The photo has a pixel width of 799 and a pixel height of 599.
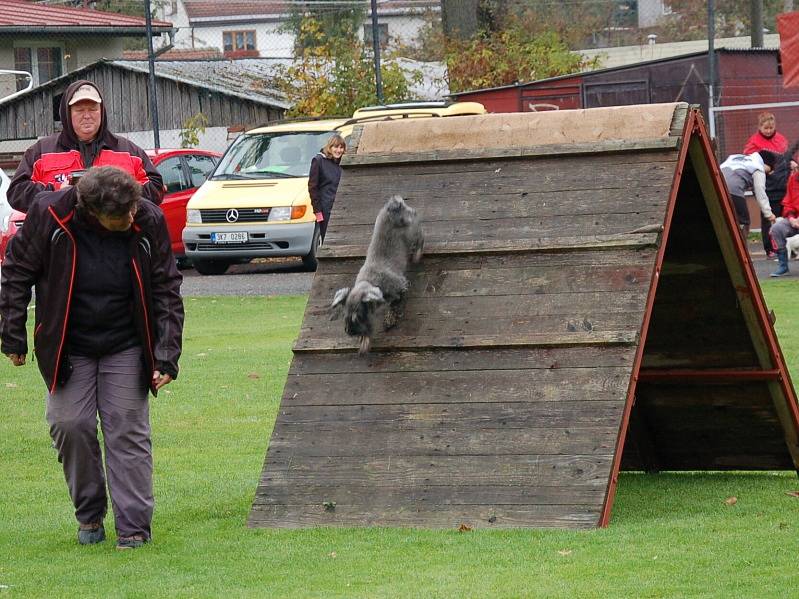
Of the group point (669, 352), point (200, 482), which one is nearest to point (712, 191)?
point (669, 352)

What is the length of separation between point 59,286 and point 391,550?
5.80ft

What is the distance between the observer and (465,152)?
271 inches

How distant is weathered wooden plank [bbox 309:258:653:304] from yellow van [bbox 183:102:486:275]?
11.4 meters

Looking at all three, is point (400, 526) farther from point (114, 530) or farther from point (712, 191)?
point (712, 191)

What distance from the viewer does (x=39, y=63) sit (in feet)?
108

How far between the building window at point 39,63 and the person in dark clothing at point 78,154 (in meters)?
26.0

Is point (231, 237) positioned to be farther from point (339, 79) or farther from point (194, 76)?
point (194, 76)

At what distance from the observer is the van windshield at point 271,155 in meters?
19.3

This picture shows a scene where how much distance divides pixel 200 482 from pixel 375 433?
1.66 metres

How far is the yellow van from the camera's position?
61.1 ft

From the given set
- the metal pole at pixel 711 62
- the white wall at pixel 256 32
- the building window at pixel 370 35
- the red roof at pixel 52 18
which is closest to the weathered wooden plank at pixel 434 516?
the metal pole at pixel 711 62

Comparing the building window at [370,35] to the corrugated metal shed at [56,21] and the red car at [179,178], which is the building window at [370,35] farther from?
the corrugated metal shed at [56,21]

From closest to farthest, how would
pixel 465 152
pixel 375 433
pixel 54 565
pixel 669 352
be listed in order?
1. pixel 54 565
2. pixel 375 433
3. pixel 465 152
4. pixel 669 352

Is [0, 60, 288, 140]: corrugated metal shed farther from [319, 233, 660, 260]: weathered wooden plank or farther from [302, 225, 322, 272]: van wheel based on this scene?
[319, 233, 660, 260]: weathered wooden plank
